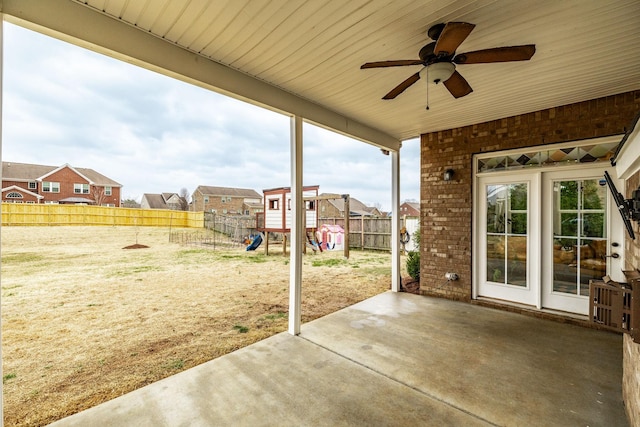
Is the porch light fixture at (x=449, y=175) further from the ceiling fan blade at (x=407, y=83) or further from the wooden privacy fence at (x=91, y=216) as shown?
the wooden privacy fence at (x=91, y=216)

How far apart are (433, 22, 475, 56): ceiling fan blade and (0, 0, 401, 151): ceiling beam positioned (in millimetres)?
1777

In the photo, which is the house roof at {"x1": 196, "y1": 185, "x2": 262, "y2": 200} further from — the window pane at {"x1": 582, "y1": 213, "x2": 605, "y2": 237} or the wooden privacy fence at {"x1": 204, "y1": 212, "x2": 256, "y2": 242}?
the window pane at {"x1": 582, "y1": 213, "x2": 605, "y2": 237}

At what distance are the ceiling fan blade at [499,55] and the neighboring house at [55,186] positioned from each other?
8181mm

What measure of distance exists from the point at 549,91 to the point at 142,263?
9.05m

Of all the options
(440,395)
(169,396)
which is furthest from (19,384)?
(440,395)

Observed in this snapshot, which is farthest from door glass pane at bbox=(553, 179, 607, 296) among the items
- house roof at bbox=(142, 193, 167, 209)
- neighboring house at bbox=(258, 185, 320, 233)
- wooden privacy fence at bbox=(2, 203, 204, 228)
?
house roof at bbox=(142, 193, 167, 209)

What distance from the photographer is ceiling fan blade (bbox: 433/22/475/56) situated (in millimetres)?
1596

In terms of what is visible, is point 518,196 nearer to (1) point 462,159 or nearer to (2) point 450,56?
(1) point 462,159

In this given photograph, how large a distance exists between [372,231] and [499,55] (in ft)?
30.0

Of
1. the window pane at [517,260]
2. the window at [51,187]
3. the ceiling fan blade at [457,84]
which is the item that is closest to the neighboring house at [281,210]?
the window at [51,187]

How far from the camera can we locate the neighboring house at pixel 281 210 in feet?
31.8

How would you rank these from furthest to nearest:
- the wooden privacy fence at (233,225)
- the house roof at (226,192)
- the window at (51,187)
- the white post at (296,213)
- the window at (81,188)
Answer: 1. the house roof at (226,192)
2. the wooden privacy fence at (233,225)
3. the window at (81,188)
4. the window at (51,187)
5. the white post at (296,213)

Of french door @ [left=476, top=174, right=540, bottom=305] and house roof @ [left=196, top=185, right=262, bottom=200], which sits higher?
house roof @ [left=196, top=185, right=262, bottom=200]

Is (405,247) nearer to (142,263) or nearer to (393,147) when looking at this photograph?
(393,147)
